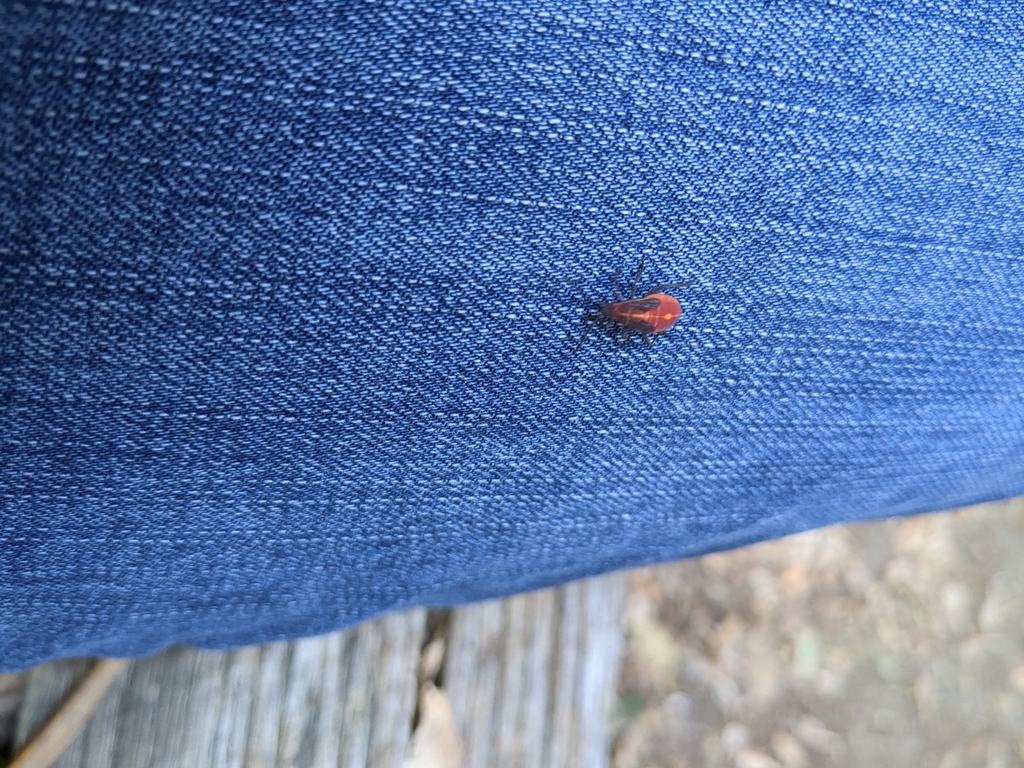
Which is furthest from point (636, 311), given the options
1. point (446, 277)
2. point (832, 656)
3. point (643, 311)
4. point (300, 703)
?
point (832, 656)

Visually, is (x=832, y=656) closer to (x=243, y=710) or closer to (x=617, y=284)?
(x=243, y=710)

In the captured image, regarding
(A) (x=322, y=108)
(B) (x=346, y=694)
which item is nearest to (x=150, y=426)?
(A) (x=322, y=108)

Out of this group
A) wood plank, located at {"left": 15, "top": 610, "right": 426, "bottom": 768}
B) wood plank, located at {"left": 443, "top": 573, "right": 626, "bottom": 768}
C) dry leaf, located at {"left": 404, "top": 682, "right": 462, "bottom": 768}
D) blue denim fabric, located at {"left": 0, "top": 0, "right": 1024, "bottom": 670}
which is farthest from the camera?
wood plank, located at {"left": 443, "top": 573, "right": 626, "bottom": 768}

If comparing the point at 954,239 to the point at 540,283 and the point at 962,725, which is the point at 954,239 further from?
the point at 962,725

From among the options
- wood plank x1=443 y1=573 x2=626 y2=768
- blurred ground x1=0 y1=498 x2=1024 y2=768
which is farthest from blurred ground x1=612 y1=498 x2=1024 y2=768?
wood plank x1=443 y1=573 x2=626 y2=768

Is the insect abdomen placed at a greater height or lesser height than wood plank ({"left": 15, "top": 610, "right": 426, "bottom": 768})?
greater

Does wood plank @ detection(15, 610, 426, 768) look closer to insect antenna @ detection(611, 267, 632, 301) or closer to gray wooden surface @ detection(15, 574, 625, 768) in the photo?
gray wooden surface @ detection(15, 574, 625, 768)

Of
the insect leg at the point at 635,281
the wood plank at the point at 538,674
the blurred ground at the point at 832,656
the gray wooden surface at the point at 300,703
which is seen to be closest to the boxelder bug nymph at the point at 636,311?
the insect leg at the point at 635,281

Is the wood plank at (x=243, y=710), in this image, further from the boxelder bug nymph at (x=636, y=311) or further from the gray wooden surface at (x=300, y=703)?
the boxelder bug nymph at (x=636, y=311)
